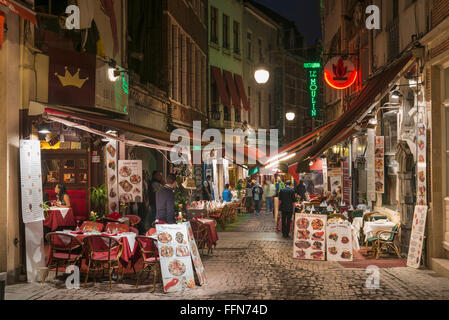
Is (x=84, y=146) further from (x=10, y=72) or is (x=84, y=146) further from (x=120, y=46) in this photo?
(x=10, y=72)

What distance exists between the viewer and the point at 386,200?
15.5m

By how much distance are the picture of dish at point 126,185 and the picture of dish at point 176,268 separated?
16.8 feet

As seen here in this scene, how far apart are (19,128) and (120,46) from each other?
21.9 feet

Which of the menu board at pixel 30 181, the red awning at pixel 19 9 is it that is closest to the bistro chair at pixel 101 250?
the menu board at pixel 30 181

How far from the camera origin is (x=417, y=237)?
10977 millimetres

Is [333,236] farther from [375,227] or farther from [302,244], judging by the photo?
[375,227]

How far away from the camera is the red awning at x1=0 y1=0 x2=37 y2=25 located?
8877 mm

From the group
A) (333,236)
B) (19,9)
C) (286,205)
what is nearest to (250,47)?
(286,205)

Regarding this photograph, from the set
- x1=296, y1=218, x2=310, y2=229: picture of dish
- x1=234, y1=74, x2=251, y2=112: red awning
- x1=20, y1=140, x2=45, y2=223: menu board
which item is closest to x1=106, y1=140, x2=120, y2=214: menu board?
x1=20, y1=140, x2=45, y2=223: menu board

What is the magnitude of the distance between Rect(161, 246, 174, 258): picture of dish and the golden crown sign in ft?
15.6

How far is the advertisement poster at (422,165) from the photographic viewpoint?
429 inches

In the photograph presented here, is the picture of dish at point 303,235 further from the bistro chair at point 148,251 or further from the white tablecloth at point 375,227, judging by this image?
the bistro chair at point 148,251

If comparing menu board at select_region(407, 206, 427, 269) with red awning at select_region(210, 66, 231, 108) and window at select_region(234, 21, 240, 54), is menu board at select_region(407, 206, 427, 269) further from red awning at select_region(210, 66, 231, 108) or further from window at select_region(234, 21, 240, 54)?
window at select_region(234, 21, 240, 54)
